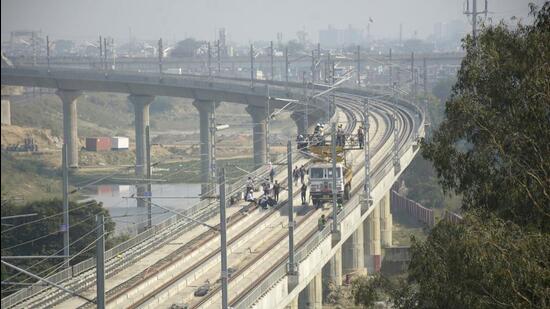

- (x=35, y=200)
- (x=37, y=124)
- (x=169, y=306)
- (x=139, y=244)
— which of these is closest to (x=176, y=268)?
(x=139, y=244)

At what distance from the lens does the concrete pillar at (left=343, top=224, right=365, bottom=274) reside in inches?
3071

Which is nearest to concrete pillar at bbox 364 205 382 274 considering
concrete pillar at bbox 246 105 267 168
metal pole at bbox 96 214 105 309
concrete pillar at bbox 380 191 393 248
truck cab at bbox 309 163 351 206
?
concrete pillar at bbox 380 191 393 248

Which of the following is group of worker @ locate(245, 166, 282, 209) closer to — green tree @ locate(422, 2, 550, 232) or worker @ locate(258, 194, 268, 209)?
worker @ locate(258, 194, 268, 209)

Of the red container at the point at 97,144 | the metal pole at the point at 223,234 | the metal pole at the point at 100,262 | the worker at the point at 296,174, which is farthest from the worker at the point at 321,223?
the red container at the point at 97,144

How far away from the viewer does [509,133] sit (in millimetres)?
35906

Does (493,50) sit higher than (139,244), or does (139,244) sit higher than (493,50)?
(493,50)

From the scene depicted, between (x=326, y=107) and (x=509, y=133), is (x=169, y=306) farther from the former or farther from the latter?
(x=326, y=107)

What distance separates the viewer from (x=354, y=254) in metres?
78.2

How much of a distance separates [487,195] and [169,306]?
15.7 metres

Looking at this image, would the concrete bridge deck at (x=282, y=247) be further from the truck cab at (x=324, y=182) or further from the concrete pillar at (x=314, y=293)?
the truck cab at (x=324, y=182)

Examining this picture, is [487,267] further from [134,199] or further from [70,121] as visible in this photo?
[70,121]

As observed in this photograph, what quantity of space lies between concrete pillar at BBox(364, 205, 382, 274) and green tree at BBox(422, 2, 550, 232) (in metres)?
42.5

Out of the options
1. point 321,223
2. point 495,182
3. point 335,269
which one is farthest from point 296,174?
point 495,182

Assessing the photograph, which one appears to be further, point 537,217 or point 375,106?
point 375,106
